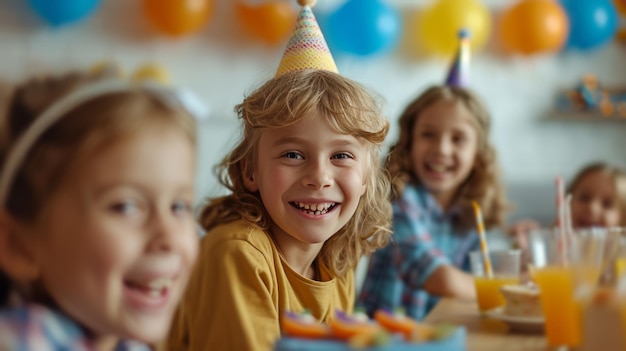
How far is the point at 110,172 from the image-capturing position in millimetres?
A: 807

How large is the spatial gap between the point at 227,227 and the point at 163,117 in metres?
0.69

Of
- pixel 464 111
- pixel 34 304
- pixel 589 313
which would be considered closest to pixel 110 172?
pixel 34 304

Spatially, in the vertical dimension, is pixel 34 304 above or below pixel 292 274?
below

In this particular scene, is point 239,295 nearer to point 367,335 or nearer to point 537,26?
Answer: point 367,335

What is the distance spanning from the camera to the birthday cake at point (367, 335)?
2.81 ft

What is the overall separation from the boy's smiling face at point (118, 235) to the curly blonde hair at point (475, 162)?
5.67 feet

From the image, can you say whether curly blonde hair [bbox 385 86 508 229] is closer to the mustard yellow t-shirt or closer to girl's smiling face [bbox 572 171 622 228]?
girl's smiling face [bbox 572 171 622 228]

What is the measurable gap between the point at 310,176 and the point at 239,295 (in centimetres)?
28

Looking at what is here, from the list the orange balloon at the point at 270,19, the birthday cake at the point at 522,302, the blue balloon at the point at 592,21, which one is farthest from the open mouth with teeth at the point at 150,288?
the blue balloon at the point at 592,21

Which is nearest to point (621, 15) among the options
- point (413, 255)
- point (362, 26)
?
point (362, 26)

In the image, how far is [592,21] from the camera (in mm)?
4121

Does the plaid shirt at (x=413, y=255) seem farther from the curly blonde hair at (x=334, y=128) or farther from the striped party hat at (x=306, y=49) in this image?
the striped party hat at (x=306, y=49)

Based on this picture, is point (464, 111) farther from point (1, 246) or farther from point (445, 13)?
point (1, 246)

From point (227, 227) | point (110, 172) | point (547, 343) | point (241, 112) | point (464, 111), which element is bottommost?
point (547, 343)
